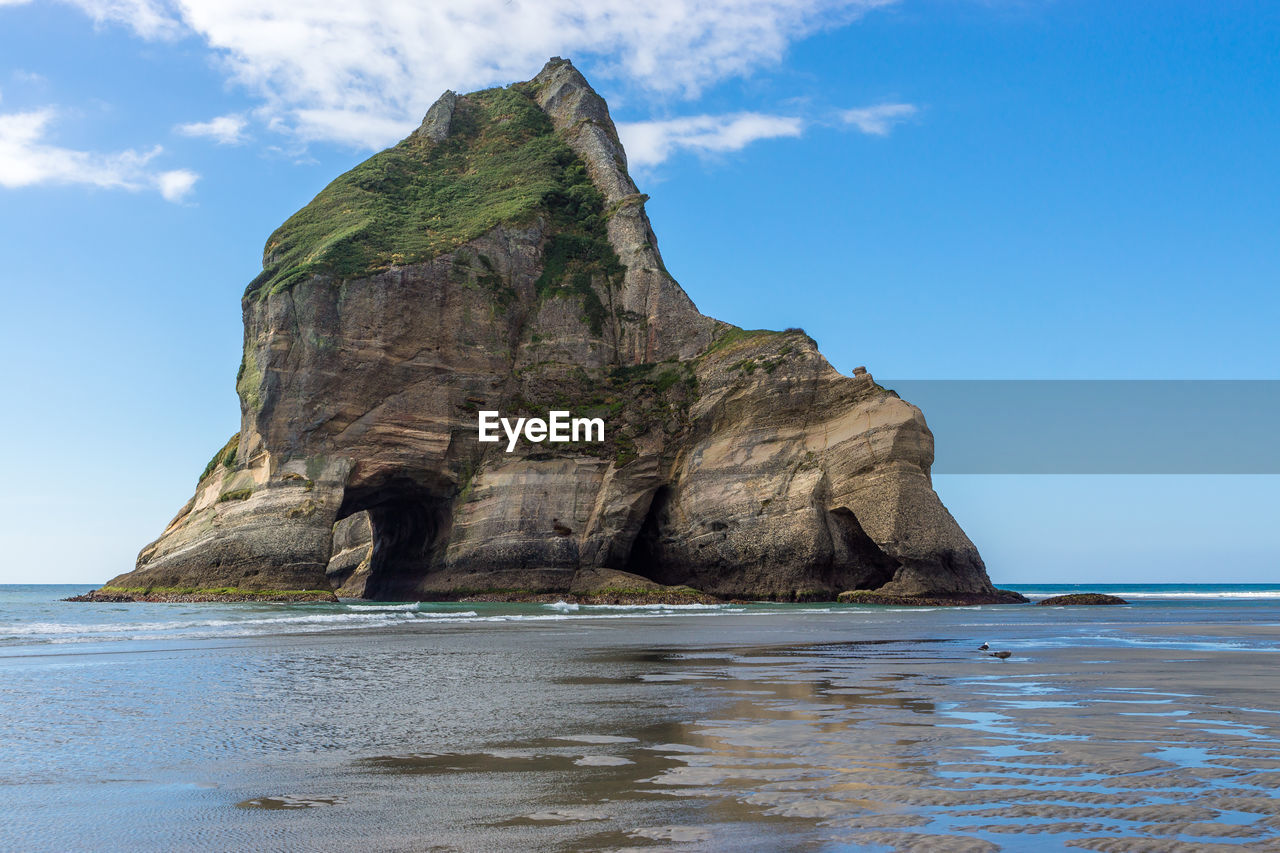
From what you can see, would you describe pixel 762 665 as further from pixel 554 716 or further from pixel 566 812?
pixel 566 812

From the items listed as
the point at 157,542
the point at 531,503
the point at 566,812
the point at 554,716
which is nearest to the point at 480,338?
the point at 531,503

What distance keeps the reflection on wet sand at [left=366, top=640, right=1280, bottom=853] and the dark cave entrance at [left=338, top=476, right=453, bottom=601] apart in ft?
145

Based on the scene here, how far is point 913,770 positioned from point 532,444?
1891 inches

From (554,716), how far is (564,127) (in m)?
70.1

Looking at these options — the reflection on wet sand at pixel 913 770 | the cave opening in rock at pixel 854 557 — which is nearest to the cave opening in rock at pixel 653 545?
the cave opening in rock at pixel 854 557

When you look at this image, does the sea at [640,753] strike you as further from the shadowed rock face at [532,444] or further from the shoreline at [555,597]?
the shadowed rock face at [532,444]

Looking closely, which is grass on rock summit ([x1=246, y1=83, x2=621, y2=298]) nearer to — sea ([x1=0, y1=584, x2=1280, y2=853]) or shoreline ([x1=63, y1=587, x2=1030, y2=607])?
shoreline ([x1=63, y1=587, x2=1030, y2=607])

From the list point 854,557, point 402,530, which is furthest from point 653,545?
point 402,530

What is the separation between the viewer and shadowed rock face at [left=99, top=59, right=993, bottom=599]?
47.2 meters

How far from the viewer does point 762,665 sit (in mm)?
13383

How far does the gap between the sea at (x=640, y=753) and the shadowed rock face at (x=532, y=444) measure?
109 feet

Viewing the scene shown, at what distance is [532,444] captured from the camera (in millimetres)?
53188

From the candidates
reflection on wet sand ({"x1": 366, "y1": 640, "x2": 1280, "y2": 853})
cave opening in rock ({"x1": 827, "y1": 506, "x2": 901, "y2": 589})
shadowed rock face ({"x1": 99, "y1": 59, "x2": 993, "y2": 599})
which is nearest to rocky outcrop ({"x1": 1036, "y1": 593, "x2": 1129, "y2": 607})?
shadowed rock face ({"x1": 99, "y1": 59, "x2": 993, "y2": 599})

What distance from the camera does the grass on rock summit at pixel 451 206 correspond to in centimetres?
5625
